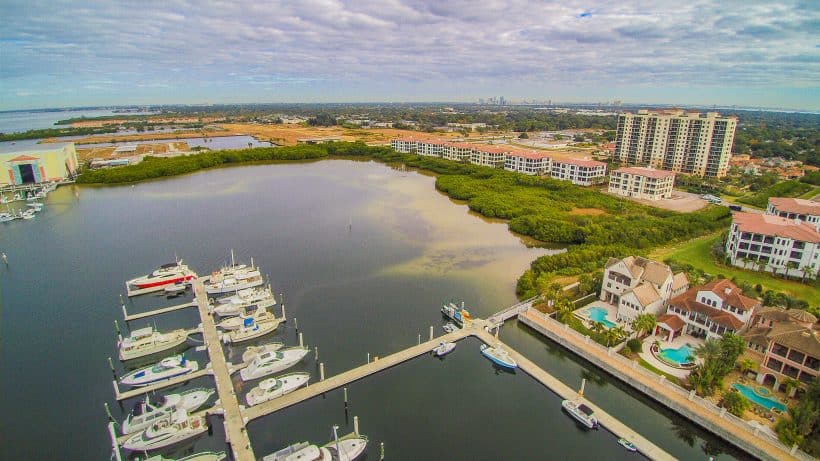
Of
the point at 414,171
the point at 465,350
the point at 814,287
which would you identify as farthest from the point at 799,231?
the point at 414,171

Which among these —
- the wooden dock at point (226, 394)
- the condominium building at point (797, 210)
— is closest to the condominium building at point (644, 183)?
the condominium building at point (797, 210)

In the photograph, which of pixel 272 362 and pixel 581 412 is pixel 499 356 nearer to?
pixel 581 412

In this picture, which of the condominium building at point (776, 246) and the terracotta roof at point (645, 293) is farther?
the condominium building at point (776, 246)

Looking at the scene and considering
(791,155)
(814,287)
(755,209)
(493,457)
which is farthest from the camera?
(791,155)

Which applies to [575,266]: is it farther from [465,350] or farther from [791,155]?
[791,155]

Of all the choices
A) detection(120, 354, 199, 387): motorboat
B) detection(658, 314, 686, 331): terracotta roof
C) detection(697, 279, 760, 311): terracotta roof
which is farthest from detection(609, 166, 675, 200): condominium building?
detection(120, 354, 199, 387): motorboat

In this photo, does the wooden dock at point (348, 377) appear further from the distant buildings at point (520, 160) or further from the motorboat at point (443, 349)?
the distant buildings at point (520, 160)

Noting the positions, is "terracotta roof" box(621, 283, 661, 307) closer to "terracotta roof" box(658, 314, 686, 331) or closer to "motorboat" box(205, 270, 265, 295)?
"terracotta roof" box(658, 314, 686, 331)
